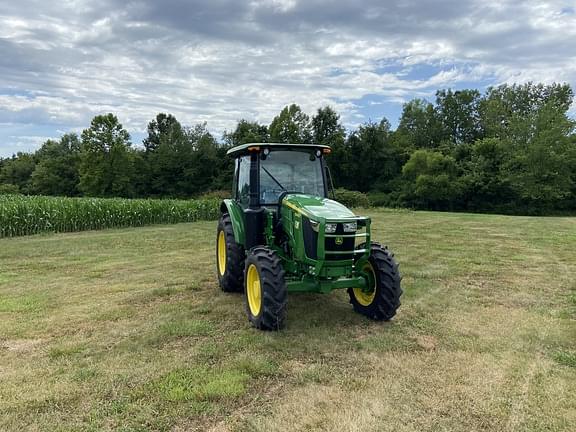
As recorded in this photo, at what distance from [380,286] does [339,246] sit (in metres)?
0.76

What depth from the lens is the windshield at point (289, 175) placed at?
5.99 m

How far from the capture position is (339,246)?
4.97m

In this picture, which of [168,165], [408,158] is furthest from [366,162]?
[168,165]

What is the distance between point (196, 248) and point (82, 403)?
26.5 ft

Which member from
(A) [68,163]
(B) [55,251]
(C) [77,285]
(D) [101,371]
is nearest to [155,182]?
(A) [68,163]

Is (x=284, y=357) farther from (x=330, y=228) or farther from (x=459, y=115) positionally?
(x=459, y=115)

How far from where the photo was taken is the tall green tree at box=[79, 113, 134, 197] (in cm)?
4531

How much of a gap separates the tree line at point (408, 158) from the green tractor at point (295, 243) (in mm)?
34793

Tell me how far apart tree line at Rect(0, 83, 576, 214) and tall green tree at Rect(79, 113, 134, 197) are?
10 centimetres

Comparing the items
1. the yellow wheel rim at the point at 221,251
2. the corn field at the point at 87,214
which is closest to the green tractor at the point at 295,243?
the yellow wheel rim at the point at 221,251

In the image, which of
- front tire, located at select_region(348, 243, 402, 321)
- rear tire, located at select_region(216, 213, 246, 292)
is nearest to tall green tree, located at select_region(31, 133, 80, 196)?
rear tire, located at select_region(216, 213, 246, 292)

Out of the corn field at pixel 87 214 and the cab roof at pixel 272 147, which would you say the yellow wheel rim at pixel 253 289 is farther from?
the corn field at pixel 87 214

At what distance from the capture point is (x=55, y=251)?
10789 mm

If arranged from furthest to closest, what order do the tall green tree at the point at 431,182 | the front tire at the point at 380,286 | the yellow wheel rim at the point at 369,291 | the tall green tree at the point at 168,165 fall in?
the tall green tree at the point at 168,165 → the tall green tree at the point at 431,182 → the yellow wheel rim at the point at 369,291 → the front tire at the point at 380,286
